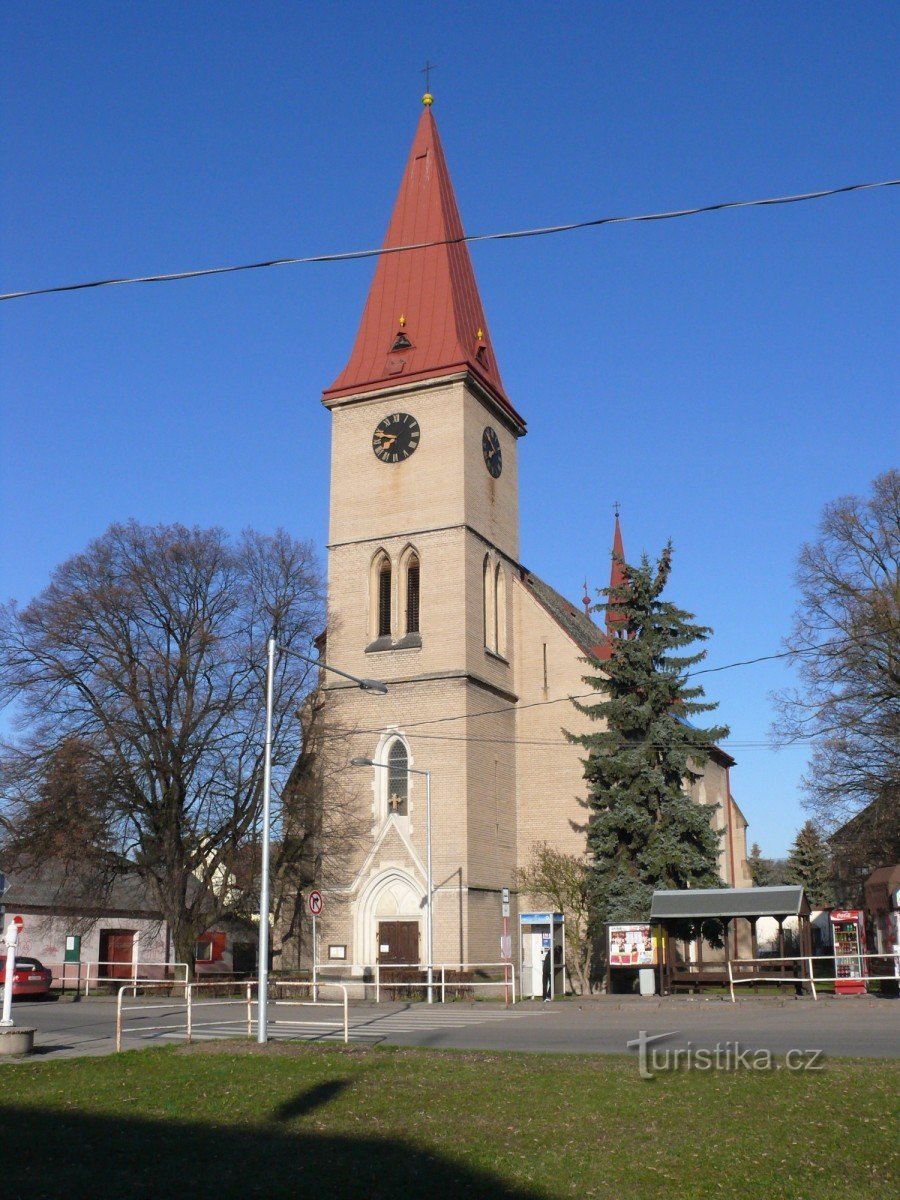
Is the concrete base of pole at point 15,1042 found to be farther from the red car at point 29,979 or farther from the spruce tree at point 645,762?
the spruce tree at point 645,762

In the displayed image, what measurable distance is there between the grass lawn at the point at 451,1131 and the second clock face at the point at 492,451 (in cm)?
2938

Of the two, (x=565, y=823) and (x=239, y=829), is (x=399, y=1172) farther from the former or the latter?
(x=565, y=823)

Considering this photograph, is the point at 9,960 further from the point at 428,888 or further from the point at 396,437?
the point at 396,437

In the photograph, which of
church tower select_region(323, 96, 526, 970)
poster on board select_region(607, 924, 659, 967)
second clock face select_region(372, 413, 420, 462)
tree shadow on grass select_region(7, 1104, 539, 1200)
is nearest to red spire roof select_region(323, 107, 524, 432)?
church tower select_region(323, 96, 526, 970)

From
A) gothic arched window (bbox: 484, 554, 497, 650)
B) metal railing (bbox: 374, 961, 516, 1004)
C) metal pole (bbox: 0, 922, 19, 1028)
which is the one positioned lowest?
metal railing (bbox: 374, 961, 516, 1004)

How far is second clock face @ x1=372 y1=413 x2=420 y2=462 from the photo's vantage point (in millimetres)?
40531

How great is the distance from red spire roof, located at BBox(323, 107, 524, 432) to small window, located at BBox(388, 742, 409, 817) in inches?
489

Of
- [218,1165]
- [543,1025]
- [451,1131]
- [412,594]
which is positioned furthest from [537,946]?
[218,1165]

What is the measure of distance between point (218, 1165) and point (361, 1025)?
43.3ft

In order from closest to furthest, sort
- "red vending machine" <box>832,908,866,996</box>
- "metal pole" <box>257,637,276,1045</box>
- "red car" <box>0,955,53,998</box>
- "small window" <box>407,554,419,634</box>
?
"metal pole" <box>257,637,276,1045</box>
"red vending machine" <box>832,908,866,996</box>
"red car" <box>0,955,53,998</box>
"small window" <box>407,554,419,634</box>

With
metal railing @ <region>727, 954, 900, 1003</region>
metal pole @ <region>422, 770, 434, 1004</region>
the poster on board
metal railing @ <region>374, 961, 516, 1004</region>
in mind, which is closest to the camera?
metal railing @ <region>727, 954, 900, 1003</region>

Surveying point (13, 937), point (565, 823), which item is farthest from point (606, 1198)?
point (565, 823)

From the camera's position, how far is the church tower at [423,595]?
36.7 meters

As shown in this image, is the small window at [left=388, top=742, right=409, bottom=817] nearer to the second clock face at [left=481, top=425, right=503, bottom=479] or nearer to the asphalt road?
the asphalt road
